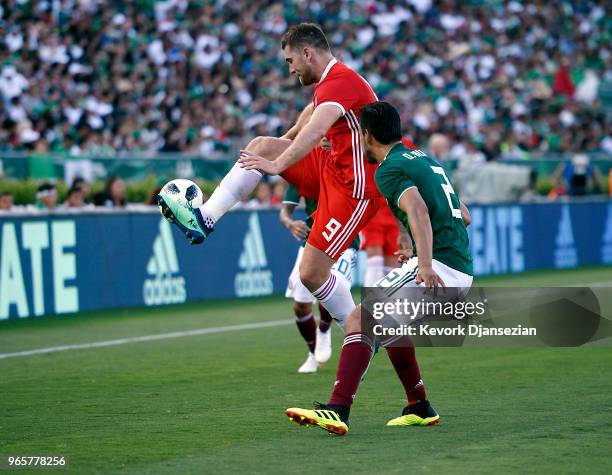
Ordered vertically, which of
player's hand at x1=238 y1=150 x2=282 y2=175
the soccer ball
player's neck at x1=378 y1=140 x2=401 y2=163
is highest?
player's neck at x1=378 y1=140 x2=401 y2=163

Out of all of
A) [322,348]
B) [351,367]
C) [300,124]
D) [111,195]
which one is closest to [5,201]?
[111,195]

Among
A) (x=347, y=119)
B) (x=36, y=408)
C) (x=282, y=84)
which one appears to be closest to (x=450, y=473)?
(x=347, y=119)

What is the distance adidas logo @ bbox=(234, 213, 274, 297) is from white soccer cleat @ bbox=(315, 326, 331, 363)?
6.94 m

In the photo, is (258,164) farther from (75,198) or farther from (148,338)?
(75,198)

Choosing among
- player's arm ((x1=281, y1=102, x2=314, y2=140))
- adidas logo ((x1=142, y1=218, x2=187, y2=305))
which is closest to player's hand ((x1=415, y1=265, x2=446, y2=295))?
player's arm ((x1=281, y1=102, x2=314, y2=140))

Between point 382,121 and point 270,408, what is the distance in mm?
2374

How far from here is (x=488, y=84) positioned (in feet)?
114

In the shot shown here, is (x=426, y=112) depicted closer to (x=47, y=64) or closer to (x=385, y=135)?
(x=47, y=64)

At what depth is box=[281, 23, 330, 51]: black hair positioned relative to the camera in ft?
27.6

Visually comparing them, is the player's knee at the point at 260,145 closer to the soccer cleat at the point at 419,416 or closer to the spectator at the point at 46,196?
the soccer cleat at the point at 419,416

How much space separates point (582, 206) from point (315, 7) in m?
11.1

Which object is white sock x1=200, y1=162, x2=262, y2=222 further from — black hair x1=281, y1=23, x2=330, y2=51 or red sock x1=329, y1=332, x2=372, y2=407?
red sock x1=329, y1=332, x2=372, y2=407

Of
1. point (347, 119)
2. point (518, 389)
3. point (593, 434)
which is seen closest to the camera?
point (593, 434)

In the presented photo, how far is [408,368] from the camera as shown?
7758 millimetres
